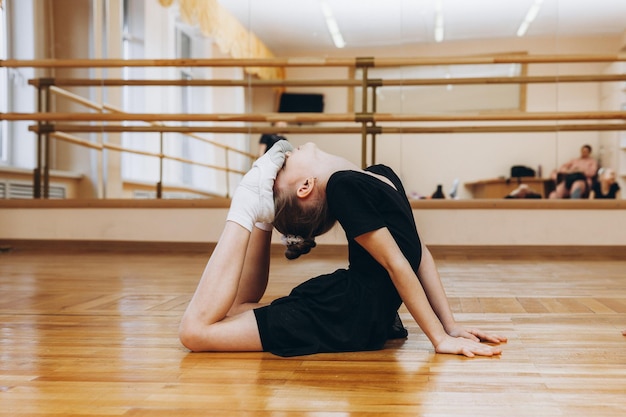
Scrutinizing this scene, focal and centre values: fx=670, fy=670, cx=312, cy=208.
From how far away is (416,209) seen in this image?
3285 mm

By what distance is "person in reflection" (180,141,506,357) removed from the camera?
1149 millimetres

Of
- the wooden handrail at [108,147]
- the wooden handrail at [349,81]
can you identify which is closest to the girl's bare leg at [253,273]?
the wooden handrail at [349,81]

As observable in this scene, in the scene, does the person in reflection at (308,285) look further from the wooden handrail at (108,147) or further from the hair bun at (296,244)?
the wooden handrail at (108,147)

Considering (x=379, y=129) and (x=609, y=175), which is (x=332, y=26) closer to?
(x=379, y=129)

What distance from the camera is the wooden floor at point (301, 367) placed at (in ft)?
2.70

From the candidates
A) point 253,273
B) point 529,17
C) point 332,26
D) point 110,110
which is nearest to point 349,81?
point 332,26

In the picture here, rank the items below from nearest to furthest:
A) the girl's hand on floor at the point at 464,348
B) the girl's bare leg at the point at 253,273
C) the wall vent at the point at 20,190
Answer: the girl's hand on floor at the point at 464,348
the girl's bare leg at the point at 253,273
the wall vent at the point at 20,190

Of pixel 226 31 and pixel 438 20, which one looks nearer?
pixel 438 20

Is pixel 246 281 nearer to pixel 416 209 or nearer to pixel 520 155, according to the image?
pixel 416 209

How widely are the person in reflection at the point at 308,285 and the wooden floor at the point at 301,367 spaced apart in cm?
4

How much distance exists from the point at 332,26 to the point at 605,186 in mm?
2210

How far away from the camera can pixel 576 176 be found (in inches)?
146

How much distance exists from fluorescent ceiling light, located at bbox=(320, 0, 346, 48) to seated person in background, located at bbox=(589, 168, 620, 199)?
1.96 metres

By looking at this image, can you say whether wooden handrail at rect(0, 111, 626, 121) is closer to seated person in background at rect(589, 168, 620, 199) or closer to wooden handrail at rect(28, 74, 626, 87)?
wooden handrail at rect(28, 74, 626, 87)
